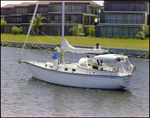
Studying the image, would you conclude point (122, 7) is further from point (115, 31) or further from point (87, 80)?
point (87, 80)

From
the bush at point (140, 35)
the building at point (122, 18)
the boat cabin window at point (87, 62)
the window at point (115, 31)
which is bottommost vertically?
the boat cabin window at point (87, 62)

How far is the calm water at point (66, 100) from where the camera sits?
2070 centimetres

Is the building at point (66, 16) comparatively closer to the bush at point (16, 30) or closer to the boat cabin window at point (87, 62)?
the bush at point (16, 30)

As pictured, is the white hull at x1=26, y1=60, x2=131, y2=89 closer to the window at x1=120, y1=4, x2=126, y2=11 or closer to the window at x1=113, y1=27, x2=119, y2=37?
the window at x1=113, y1=27, x2=119, y2=37

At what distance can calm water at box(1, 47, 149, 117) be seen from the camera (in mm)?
20703

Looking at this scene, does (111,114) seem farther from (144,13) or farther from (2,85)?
(144,13)

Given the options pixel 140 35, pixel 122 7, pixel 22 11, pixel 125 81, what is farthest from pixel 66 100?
pixel 22 11

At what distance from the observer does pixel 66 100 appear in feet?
75.7

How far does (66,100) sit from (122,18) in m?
50.4

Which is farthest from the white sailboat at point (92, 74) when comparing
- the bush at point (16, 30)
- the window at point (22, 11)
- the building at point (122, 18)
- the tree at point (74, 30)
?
the window at point (22, 11)

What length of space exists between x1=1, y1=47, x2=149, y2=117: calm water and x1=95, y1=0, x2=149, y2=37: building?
4096cm

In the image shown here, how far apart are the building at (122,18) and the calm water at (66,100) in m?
41.0

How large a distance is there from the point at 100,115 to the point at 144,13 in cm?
5343

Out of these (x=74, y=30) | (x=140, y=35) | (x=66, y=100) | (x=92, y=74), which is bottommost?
(x=66, y=100)
